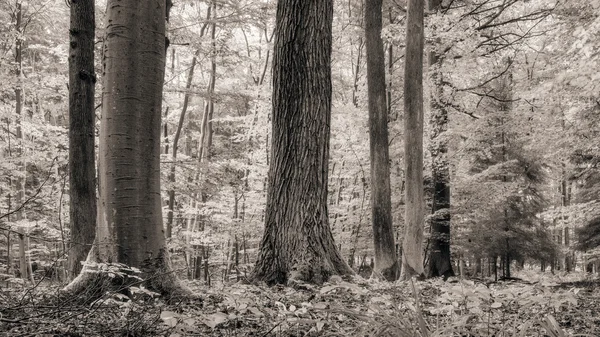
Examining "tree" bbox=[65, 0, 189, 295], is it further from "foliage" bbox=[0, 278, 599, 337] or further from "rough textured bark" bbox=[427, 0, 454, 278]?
"rough textured bark" bbox=[427, 0, 454, 278]

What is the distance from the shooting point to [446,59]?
11625 mm

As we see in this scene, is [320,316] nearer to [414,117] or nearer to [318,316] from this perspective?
[318,316]

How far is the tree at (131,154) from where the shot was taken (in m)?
3.33

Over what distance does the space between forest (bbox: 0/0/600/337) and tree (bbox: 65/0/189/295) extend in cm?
2

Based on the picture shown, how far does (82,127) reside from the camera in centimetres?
634

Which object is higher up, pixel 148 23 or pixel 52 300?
pixel 148 23

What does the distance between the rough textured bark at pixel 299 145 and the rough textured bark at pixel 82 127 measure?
3.30 metres

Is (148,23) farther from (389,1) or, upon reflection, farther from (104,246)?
(389,1)

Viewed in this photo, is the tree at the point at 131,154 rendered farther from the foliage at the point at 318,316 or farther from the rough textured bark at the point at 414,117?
the rough textured bark at the point at 414,117

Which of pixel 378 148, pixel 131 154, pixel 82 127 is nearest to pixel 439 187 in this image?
pixel 378 148

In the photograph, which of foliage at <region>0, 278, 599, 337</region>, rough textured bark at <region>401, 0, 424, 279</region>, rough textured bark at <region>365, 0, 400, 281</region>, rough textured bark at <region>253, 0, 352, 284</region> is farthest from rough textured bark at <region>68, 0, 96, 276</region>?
rough textured bark at <region>401, 0, 424, 279</region>

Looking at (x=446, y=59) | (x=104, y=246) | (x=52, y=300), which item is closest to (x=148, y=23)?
(x=104, y=246)

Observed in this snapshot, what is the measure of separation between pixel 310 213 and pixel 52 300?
235 cm

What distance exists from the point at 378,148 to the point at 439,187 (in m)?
4.39
